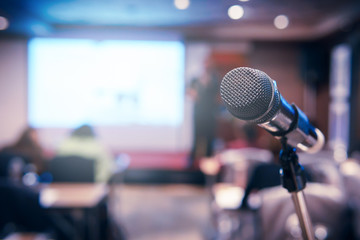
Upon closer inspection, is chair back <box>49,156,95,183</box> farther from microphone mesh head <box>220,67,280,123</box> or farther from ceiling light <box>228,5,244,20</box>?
ceiling light <box>228,5,244,20</box>

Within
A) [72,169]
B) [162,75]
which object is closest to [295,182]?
[72,169]

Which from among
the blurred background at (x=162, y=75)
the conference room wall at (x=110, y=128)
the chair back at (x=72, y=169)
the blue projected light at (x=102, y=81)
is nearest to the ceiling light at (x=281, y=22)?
the blurred background at (x=162, y=75)

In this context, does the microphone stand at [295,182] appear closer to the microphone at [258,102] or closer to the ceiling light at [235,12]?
the microphone at [258,102]

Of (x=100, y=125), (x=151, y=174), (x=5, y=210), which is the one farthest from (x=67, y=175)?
(x=100, y=125)

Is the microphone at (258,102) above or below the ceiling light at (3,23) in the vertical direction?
below

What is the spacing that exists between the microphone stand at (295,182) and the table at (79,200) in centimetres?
202

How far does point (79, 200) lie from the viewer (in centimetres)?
256

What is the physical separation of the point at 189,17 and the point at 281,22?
164 centimetres

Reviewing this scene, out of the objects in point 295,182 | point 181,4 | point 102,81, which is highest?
point 181,4

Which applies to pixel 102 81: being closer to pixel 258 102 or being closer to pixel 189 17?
pixel 189 17

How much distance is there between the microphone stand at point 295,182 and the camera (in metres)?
0.64

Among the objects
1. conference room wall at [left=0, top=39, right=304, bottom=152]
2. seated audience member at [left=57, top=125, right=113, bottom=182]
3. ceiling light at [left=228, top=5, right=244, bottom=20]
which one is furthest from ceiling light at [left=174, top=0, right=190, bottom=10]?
seated audience member at [left=57, top=125, right=113, bottom=182]

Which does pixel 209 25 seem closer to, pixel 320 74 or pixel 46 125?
pixel 320 74

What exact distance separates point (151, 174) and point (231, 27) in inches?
123
